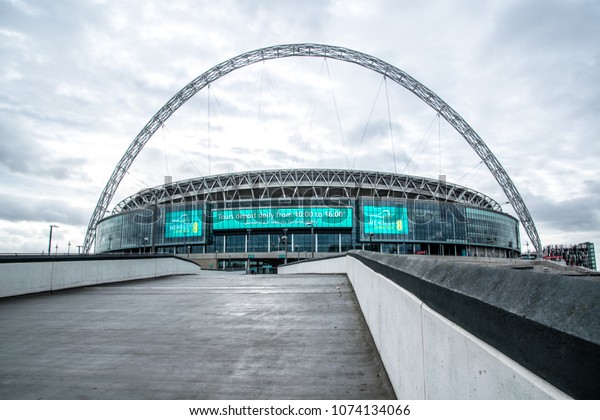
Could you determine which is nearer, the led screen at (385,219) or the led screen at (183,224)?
the led screen at (385,219)

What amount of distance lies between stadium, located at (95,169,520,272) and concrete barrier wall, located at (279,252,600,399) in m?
84.0

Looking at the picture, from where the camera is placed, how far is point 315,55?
7512cm

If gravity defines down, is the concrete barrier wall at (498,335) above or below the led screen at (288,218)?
below

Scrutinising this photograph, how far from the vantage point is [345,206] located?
94000 millimetres

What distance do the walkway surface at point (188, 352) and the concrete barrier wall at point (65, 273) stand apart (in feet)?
6.29

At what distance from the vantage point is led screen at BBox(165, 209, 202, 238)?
98.6 m

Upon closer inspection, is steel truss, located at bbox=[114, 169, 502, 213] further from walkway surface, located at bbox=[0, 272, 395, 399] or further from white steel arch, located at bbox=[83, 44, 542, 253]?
walkway surface, located at bbox=[0, 272, 395, 399]

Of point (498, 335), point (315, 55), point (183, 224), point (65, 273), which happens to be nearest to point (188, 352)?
point (498, 335)

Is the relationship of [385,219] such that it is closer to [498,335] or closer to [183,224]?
[183,224]

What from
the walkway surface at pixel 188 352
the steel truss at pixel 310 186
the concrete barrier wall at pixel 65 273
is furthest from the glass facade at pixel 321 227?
the walkway surface at pixel 188 352

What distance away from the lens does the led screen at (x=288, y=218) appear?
308 ft

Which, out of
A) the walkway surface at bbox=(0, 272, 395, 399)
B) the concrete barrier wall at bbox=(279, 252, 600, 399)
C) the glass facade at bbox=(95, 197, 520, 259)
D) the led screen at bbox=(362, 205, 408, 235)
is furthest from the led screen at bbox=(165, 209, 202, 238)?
the concrete barrier wall at bbox=(279, 252, 600, 399)

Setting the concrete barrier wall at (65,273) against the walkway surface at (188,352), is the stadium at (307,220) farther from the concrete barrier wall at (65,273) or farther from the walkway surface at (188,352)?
the walkway surface at (188,352)
